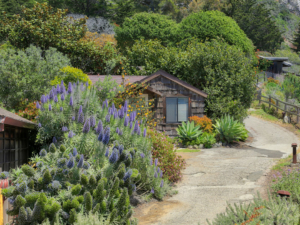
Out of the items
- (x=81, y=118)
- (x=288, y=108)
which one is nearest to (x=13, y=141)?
(x=81, y=118)

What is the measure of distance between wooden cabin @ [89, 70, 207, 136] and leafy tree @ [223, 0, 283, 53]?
33999 millimetres

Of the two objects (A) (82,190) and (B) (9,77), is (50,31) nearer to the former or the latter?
(B) (9,77)

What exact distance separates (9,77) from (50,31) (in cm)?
919

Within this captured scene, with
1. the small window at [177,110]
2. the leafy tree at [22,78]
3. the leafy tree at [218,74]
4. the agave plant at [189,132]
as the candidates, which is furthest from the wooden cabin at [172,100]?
the leafy tree at [22,78]

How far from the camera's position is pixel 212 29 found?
88.8 ft

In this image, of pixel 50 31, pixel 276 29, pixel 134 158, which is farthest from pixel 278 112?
pixel 276 29

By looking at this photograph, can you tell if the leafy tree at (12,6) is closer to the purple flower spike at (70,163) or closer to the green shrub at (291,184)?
the purple flower spike at (70,163)

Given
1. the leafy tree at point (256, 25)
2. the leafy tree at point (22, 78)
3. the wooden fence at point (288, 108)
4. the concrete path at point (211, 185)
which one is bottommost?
the concrete path at point (211, 185)

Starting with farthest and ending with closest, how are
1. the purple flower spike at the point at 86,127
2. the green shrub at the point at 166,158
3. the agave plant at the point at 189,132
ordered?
1. the agave plant at the point at 189,132
2. the green shrub at the point at 166,158
3. the purple flower spike at the point at 86,127

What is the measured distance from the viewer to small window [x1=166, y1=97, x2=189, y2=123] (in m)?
20.1

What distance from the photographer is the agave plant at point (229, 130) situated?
18.4 meters

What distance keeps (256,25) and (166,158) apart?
156 feet

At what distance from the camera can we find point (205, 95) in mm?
20172

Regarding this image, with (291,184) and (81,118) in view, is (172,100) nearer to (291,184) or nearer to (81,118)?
(81,118)
